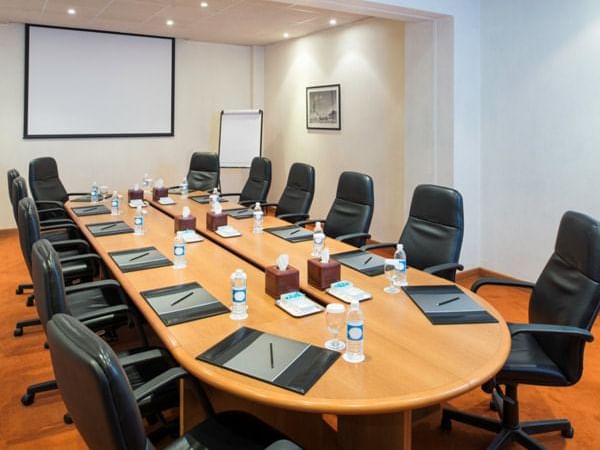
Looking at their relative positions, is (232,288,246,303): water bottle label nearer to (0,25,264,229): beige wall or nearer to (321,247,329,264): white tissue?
(321,247,329,264): white tissue

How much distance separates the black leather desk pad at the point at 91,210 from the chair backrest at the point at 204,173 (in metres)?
1.69

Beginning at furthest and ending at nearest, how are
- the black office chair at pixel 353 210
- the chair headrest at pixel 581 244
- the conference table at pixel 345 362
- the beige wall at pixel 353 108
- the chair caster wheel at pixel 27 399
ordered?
the beige wall at pixel 353 108 < the black office chair at pixel 353 210 < the chair caster wheel at pixel 27 399 < the chair headrest at pixel 581 244 < the conference table at pixel 345 362

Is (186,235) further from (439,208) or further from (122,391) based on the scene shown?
(122,391)

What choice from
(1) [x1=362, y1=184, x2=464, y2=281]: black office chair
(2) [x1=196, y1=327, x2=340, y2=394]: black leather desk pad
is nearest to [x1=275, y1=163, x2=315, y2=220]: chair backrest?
(1) [x1=362, y1=184, x2=464, y2=281]: black office chair

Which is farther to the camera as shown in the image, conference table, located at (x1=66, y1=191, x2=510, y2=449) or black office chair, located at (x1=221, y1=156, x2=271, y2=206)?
black office chair, located at (x1=221, y1=156, x2=271, y2=206)

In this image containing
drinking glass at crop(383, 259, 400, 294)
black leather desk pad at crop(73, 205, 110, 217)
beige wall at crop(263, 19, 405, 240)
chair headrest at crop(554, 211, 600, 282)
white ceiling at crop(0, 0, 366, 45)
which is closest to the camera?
chair headrest at crop(554, 211, 600, 282)

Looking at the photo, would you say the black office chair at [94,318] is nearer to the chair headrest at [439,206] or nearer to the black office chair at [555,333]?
the black office chair at [555,333]

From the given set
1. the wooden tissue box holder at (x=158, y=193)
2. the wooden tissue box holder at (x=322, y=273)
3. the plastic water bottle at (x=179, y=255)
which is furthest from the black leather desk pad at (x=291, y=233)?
the wooden tissue box holder at (x=158, y=193)

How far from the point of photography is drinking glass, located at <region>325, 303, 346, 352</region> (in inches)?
67.9

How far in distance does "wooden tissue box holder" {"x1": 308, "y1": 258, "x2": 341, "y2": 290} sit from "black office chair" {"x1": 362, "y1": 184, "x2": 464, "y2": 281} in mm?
741

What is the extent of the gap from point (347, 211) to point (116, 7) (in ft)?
11.8

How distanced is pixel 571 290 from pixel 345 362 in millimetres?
1161

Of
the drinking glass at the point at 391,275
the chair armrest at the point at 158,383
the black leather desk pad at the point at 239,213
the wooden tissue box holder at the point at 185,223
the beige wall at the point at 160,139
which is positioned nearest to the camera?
the chair armrest at the point at 158,383

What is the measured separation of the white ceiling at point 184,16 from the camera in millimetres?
5215
